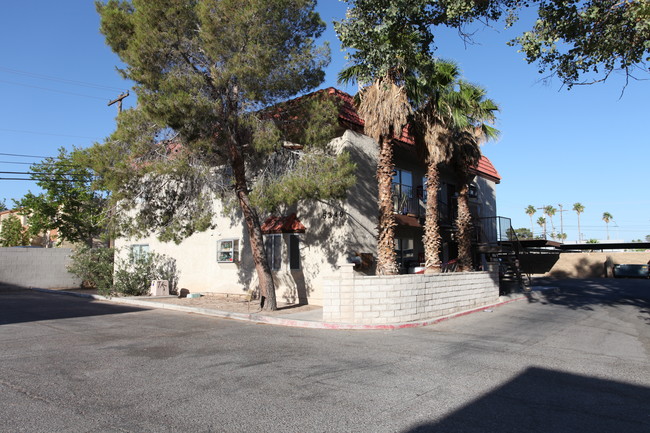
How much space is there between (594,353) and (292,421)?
272 inches

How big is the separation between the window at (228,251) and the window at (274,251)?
1713mm

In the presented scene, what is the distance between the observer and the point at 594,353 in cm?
882

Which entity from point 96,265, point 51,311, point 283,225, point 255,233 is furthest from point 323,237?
point 96,265

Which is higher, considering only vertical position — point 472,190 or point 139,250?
point 472,190

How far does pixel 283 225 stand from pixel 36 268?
63.6ft

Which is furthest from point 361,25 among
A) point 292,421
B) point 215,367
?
point 292,421

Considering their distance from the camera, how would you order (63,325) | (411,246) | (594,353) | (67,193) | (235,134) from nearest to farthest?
(594,353) → (63,325) → (235,134) → (411,246) → (67,193)

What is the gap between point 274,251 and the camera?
694 inches

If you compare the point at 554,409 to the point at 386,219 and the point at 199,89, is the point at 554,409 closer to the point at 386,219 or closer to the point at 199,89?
the point at 386,219

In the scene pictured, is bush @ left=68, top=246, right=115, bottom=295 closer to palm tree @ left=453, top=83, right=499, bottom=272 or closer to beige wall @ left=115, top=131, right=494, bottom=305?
beige wall @ left=115, top=131, right=494, bottom=305

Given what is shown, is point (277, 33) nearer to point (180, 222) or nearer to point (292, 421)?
point (180, 222)

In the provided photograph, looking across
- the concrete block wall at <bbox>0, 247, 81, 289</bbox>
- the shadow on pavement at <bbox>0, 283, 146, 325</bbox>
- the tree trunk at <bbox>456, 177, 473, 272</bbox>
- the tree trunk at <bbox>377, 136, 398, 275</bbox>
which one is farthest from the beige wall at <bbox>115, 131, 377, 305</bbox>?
the concrete block wall at <bbox>0, 247, 81, 289</bbox>

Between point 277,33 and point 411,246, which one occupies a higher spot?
point 277,33

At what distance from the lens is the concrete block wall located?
Answer: 1050 inches
